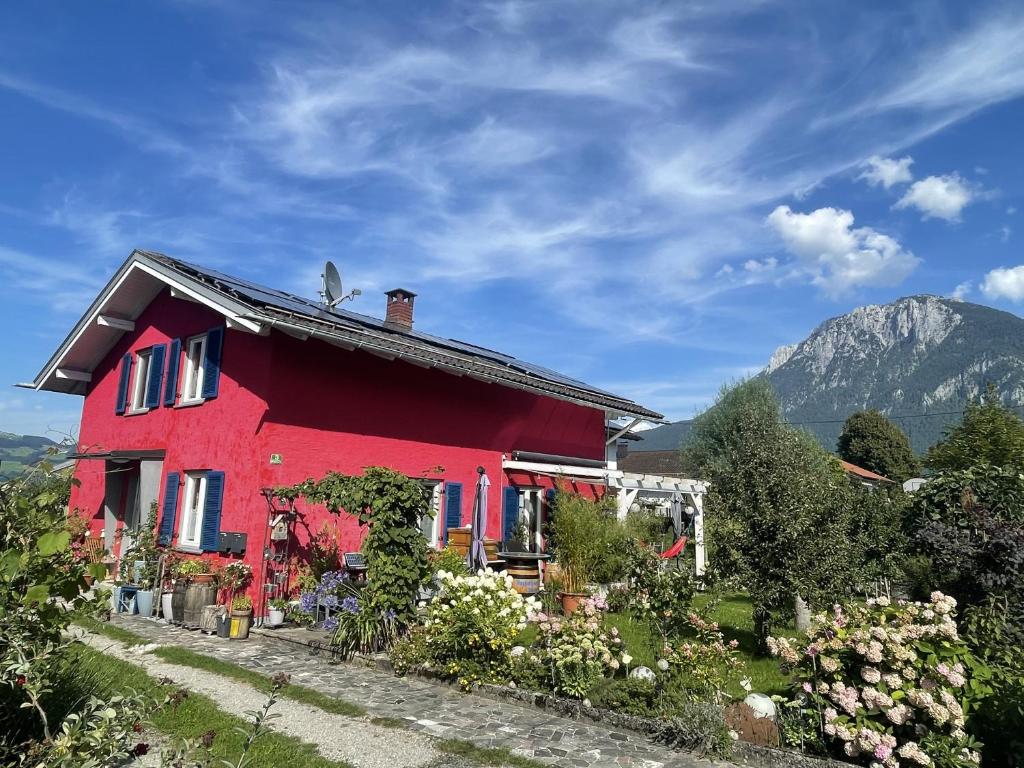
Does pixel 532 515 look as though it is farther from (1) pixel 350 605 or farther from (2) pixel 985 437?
(2) pixel 985 437

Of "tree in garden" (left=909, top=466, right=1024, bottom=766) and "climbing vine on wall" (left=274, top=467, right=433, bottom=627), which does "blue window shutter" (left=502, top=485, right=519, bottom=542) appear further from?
"tree in garden" (left=909, top=466, right=1024, bottom=766)

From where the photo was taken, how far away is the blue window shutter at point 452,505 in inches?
497

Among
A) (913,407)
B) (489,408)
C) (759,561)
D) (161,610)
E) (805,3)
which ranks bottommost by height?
(161,610)

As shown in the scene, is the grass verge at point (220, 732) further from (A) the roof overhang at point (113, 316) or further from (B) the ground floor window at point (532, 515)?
(B) the ground floor window at point (532, 515)

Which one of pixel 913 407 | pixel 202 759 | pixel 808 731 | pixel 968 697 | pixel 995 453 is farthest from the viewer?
pixel 913 407

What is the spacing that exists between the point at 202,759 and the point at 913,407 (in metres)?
202

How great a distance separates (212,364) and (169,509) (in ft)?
9.03

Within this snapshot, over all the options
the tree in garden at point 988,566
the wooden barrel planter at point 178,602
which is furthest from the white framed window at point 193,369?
the tree in garden at point 988,566

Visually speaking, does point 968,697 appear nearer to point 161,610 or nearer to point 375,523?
point 375,523

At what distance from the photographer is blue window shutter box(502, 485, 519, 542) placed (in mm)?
14141

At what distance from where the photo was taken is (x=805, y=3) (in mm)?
8469

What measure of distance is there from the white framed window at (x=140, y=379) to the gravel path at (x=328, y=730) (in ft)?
27.4

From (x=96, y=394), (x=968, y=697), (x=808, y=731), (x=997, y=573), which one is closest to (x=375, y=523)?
(x=808, y=731)

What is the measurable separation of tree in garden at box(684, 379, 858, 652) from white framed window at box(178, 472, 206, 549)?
28.4 feet
